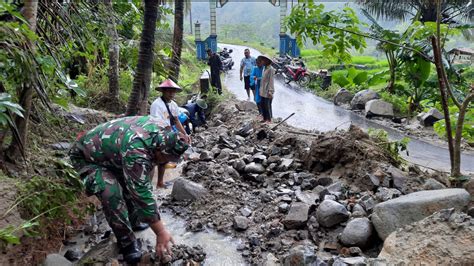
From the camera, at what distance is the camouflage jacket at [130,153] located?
9.66ft

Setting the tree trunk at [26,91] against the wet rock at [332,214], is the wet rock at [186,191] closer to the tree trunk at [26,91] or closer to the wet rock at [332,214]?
the wet rock at [332,214]

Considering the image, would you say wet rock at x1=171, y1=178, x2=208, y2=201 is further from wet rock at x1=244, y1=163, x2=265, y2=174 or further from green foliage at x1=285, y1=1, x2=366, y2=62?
green foliage at x1=285, y1=1, x2=366, y2=62

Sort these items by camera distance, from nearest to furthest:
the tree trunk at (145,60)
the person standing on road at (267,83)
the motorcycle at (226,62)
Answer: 1. the tree trunk at (145,60)
2. the person standing on road at (267,83)
3. the motorcycle at (226,62)

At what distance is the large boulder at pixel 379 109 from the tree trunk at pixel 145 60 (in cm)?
844

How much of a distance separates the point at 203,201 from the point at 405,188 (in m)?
2.40

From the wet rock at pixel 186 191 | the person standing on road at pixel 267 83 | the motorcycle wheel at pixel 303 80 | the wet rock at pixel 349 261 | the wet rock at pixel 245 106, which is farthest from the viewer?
the motorcycle wheel at pixel 303 80

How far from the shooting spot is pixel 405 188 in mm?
4656

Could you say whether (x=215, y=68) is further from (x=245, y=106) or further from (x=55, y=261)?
(x=55, y=261)

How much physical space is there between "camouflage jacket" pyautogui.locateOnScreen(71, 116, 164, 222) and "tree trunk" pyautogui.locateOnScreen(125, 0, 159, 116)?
8.29 feet

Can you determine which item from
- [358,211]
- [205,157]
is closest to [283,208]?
[358,211]

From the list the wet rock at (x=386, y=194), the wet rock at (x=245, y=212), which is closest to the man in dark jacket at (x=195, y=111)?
the wet rock at (x=245, y=212)

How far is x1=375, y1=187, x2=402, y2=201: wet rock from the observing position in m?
4.32

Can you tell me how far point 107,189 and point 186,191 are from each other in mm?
1836

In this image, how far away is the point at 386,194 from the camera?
440cm
